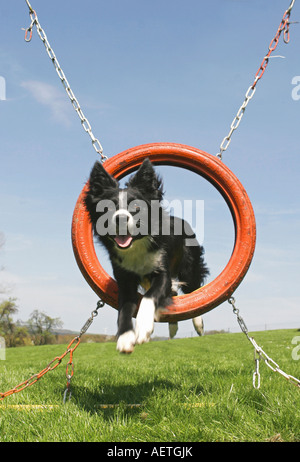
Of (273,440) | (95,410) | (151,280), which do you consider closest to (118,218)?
(151,280)

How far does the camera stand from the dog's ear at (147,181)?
4.27 metres

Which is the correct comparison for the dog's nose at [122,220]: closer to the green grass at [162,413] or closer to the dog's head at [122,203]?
the dog's head at [122,203]

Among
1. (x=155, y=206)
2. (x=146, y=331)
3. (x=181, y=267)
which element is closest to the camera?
Result: (x=146, y=331)

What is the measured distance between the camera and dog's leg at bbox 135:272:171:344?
3602mm

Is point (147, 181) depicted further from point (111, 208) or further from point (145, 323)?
point (145, 323)

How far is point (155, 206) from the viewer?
4406 mm

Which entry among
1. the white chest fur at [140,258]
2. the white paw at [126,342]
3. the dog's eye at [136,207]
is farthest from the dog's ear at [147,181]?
the white paw at [126,342]

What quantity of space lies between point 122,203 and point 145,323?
3.95 ft

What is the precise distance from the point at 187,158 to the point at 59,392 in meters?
2.78

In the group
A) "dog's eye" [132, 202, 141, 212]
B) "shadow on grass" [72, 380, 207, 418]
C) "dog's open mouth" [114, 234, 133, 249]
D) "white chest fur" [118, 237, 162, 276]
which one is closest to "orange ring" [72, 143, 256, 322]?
"white chest fur" [118, 237, 162, 276]

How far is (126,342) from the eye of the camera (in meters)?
3.56

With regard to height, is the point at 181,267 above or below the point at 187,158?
below

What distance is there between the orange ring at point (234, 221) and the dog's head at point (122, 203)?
0.44 ft

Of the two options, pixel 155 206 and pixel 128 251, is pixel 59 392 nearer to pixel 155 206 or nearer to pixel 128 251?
pixel 128 251
